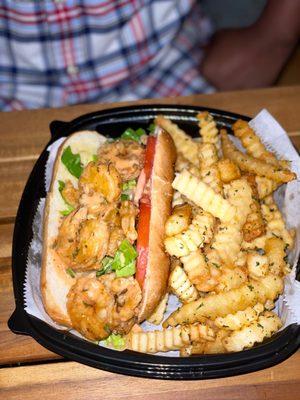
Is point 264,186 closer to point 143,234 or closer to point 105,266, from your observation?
point 143,234

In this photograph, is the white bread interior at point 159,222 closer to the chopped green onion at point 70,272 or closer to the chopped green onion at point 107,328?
the chopped green onion at point 107,328

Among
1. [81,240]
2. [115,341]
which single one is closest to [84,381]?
[115,341]

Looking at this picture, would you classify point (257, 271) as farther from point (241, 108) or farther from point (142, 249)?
point (241, 108)

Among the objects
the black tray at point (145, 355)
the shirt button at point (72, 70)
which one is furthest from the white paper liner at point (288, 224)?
the shirt button at point (72, 70)

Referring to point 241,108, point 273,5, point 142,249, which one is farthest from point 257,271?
point 273,5

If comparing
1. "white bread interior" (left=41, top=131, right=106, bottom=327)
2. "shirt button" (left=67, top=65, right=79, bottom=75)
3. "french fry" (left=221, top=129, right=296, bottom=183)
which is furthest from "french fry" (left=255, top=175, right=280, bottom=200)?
"shirt button" (left=67, top=65, right=79, bottom=75)
